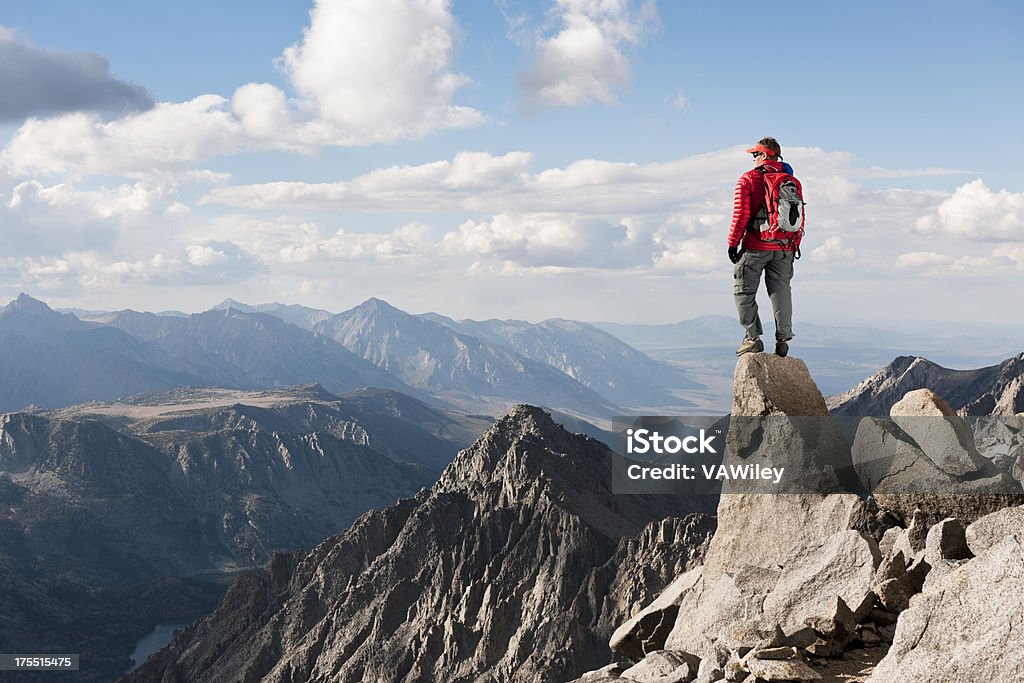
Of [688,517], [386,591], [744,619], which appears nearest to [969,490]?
[744,619]

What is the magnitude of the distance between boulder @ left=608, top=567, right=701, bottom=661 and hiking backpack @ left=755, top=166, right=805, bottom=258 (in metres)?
7.64

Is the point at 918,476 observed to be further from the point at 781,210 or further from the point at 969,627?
the point at 969,627

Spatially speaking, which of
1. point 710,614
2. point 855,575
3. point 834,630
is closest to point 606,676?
point 710,614

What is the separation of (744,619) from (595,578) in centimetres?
9653

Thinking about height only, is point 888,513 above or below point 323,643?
above

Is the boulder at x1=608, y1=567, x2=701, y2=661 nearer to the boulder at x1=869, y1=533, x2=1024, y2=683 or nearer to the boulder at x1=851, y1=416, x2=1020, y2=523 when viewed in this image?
the boulder at x1=851, y1=416, x2=1020, y2=523

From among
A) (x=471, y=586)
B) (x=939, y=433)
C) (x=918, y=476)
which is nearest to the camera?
(x=918, y=476)

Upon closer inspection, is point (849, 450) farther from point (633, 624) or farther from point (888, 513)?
point (633, 624)

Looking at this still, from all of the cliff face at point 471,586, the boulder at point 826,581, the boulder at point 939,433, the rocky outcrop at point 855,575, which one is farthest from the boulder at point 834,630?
the cliff face at point 471,586

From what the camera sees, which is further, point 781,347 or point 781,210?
point 781,347

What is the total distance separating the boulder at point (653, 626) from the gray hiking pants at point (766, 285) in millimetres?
5701

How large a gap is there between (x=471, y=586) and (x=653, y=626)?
99.4 meters

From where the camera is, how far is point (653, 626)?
21.6m

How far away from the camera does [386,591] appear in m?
123
